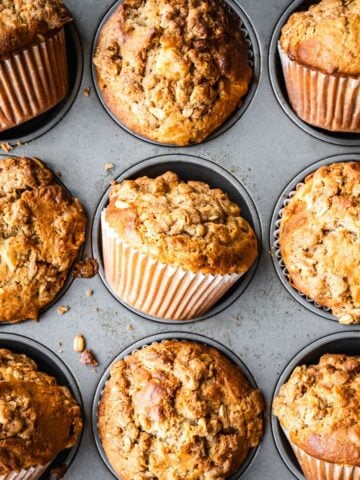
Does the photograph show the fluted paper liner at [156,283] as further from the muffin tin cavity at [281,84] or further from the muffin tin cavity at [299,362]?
the muffin tin cavity at [281,84]

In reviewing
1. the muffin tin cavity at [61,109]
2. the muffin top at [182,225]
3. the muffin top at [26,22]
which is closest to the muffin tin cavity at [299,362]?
the muffin top at [182,225]

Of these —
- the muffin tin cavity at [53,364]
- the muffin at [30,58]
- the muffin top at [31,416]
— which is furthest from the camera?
the muffin tin cavity at [53,364]

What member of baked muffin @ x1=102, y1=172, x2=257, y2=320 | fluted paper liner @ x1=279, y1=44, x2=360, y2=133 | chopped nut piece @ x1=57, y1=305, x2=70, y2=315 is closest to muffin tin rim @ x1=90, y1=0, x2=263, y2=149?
fluted paper liner @ x1=279, y1=44, x2=360, y2=133

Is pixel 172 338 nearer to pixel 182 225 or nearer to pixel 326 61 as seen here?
pixel 182 225

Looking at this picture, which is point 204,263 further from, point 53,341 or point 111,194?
point 53,341

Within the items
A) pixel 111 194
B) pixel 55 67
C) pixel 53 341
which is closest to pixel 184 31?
pixel 55 67
